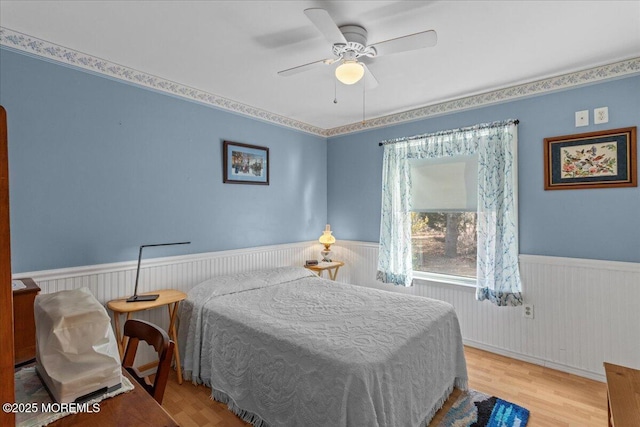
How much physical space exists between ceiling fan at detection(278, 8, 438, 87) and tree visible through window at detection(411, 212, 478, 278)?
6.75 ft

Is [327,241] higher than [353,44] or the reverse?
the reverse

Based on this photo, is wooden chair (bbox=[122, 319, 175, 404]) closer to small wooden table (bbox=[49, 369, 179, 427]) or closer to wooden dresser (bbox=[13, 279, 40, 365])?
small wooden table (bbox=[49, 369, 179, 427])

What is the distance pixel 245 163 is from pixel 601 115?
11.2ft

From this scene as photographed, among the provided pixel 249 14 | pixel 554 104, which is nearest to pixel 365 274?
pixel 554 104

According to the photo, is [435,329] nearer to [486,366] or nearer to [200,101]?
[486,366]

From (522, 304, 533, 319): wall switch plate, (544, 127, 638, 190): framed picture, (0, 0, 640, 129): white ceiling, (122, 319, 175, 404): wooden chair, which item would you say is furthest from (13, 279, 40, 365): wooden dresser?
(544, 127, 638, 190): framed picture

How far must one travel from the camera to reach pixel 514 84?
2975 mm

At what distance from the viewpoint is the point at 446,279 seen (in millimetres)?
3641

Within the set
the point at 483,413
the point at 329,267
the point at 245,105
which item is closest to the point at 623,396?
the point at 483,413

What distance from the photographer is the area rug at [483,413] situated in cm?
212

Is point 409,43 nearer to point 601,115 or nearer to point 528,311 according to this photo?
point 601,115

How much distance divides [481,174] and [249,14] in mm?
2613

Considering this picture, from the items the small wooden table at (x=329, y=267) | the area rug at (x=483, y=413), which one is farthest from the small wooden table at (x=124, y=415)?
the small wooden table at (x=329, y=267)

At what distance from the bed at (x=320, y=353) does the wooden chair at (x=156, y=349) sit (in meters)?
0.78
